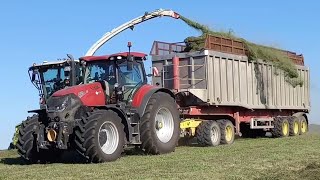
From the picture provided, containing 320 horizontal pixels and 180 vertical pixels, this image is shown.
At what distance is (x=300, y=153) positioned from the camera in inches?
448

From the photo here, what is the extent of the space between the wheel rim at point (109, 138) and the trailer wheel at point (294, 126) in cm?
1140

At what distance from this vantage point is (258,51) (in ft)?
61.8

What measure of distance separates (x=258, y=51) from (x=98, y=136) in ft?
32.4

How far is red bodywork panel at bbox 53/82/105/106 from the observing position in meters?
11.4

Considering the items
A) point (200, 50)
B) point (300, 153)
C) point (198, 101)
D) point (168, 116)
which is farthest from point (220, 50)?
point (300, 153)

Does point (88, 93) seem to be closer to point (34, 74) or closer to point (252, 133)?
point (34, 74)

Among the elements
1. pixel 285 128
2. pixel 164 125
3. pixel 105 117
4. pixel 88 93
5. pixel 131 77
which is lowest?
pixel 285 128

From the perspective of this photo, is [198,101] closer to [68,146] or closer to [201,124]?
[201,124]

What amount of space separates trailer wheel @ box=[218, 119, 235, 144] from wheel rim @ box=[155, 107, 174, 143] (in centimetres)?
347

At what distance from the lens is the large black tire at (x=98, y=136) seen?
10.4 m

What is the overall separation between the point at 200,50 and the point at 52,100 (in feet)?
20.7

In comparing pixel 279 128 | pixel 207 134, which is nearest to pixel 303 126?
pixel 279 128

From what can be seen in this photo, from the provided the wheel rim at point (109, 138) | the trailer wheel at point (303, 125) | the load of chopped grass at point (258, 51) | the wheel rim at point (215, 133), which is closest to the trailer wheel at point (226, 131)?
the wheel rim at point (215, 133)

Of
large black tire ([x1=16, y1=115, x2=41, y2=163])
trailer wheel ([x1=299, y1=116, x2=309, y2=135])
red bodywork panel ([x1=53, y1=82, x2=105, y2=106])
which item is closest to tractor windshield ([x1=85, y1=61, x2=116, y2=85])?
red bodywork panel ([x1=53, y1=82, x2=105, y2=106])
